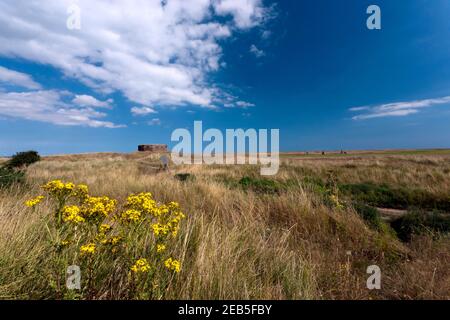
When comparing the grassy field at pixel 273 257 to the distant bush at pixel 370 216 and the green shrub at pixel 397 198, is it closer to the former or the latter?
the distant bush at pixel 370 216

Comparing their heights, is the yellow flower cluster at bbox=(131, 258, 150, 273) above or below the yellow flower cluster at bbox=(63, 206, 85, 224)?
below

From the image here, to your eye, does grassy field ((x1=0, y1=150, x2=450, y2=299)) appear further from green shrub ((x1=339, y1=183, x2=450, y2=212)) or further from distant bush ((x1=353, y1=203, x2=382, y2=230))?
green shrub ((x1=339, y1=183, x2=450, y2=212))

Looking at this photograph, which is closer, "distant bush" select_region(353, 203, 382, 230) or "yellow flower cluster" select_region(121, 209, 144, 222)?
"yellow flower cluster" select_region(121, 209, 144, 222)

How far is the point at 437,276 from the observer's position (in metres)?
3.33

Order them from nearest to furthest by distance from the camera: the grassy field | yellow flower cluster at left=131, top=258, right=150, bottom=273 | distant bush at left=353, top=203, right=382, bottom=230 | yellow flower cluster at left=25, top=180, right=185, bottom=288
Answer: yellow flower cluster at left=131, top=258, right=150, bottom=273 < yellow flower cluster at left=25, top=180, right=185, bottom=288 < the grassy field < distant bush at left=353, top=203, right=382, bottom=230

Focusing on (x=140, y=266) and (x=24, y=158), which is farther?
(x=24, y=158)

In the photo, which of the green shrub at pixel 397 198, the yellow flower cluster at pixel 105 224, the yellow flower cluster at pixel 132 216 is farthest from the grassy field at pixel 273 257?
the green shrub at pixel 397 198

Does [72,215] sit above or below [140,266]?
above

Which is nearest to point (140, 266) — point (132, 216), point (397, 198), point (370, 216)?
point (132, 216)

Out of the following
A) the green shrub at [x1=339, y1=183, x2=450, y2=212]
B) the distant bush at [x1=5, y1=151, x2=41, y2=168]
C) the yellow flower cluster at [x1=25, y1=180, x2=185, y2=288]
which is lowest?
the green shrub at [x1=339, y1=183, x2=450, y2=212]

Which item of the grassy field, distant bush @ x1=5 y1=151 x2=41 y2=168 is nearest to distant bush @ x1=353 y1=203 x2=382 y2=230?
the grassy field

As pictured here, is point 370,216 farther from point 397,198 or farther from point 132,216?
point 132,216

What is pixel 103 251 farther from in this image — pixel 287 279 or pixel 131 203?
pixel 287 279
